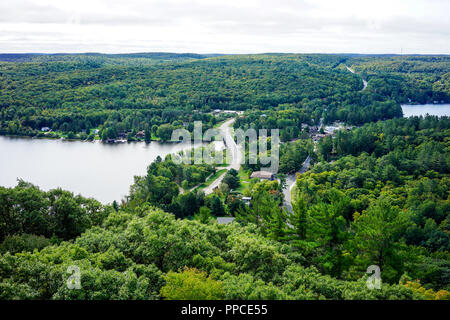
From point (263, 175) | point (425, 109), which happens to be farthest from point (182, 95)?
point (425, 109)

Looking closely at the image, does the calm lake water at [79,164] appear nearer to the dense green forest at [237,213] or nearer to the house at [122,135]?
the dense green forest at [237,213]

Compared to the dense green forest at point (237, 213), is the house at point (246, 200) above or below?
below

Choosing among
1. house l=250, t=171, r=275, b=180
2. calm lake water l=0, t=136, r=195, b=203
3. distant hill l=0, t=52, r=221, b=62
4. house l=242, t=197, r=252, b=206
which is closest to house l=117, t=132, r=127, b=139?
calm lake water l=0, t=136, r=195, b=203

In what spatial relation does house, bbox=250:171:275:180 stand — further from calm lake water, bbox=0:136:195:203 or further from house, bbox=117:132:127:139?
house, bbox=117:132:127:139

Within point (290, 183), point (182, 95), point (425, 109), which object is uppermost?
point (182, 95)

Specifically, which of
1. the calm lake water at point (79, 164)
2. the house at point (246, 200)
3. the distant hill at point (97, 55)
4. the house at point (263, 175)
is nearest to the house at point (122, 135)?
the calm lake water at point (79, 164)

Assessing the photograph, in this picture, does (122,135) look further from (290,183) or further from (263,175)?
(290,183)
